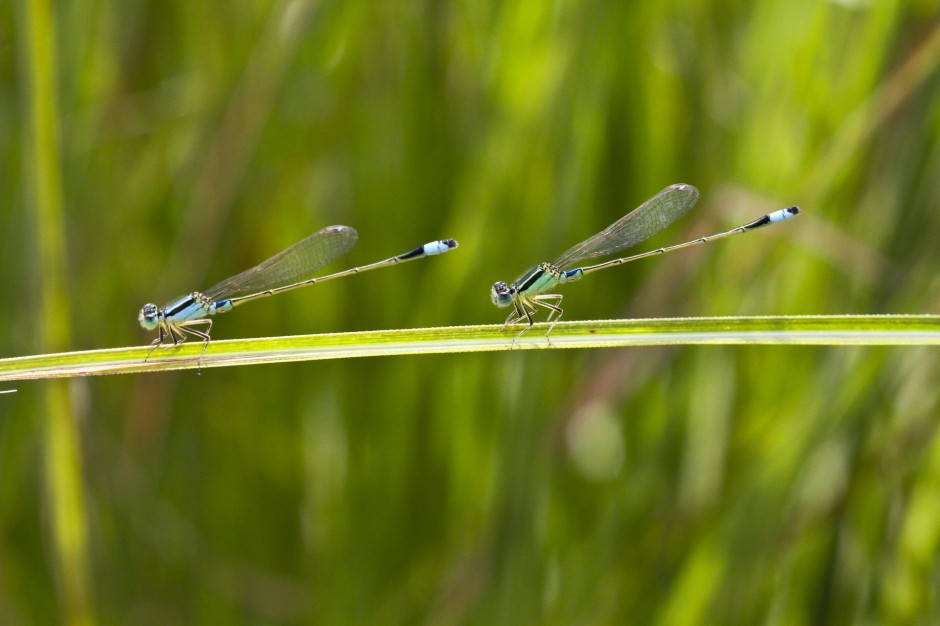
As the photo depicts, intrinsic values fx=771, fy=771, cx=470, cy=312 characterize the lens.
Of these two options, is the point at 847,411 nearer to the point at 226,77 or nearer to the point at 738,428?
the point at 738,428

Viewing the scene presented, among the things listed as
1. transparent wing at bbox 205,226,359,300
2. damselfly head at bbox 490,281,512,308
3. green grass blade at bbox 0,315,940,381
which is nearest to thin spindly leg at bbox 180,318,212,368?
transparent wing at bbox 205,226,359,300

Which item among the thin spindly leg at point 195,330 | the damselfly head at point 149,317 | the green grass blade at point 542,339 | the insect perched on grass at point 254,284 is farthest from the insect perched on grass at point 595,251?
the damselfly head at point 149,317

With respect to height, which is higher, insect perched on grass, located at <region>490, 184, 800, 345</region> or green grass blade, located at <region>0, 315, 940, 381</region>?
insect perched on grass, located at <region>490, 184, 800, 345</region>

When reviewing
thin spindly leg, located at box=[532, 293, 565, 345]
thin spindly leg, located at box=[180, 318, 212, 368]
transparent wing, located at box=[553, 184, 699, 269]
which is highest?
thin spindly leg, located at box=[180, 318, 212, 368]

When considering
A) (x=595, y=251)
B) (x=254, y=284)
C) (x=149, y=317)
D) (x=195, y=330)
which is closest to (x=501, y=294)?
(x=595, y=251)

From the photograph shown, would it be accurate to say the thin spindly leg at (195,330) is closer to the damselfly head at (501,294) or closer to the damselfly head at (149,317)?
the damselfly head at (149,317)

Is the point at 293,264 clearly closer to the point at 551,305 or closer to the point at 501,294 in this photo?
the point at 501,294

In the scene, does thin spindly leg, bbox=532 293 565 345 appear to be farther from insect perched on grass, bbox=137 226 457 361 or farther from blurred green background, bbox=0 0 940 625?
insect perched on grass, bbox=137 226 457 361
